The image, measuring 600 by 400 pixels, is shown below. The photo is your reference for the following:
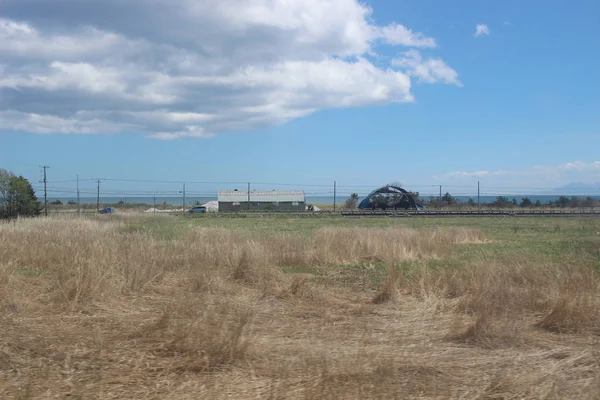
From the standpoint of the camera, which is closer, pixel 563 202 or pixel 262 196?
pixel 563 202

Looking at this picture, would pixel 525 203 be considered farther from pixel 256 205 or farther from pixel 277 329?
pixel 277 329

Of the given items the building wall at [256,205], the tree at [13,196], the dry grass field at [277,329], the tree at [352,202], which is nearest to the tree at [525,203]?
the tree at [352,202]

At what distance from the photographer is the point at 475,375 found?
5254 millimetres

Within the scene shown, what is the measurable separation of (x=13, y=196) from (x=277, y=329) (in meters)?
40.5

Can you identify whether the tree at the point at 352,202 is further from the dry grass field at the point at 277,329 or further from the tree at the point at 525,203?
the dry grass field at the point at 277,329

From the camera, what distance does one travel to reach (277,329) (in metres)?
7.16

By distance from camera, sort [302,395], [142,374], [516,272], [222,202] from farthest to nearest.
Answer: [222,202], [516,272], [142,374], [302,395]

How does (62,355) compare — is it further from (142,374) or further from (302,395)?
(302,395)

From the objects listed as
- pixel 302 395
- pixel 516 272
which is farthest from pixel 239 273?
pixel 302 395

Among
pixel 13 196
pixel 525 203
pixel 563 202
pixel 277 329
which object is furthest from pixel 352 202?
pixel 277 329

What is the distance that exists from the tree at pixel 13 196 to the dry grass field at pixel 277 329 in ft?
104

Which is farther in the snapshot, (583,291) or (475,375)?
(583,291)

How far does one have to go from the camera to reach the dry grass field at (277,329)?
4930mm

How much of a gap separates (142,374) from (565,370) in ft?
13.9
